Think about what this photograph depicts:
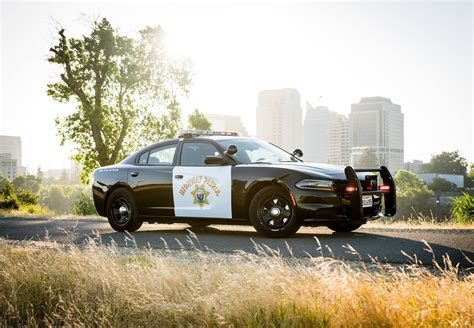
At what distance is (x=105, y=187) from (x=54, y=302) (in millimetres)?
5111

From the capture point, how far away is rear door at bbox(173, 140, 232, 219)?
1001 centimetres

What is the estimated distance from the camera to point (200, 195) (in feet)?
33.8

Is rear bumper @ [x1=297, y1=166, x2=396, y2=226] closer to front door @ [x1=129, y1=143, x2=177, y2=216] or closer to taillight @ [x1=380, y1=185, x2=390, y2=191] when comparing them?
taillight @ [x1=380, y1=185, x2=390, y2=191]

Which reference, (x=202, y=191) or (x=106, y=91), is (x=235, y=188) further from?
(x=106, y=91)

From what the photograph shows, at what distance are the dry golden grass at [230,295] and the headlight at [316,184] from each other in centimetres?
204

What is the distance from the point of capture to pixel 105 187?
1171cm

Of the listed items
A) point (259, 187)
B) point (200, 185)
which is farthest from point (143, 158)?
point (259, 187)

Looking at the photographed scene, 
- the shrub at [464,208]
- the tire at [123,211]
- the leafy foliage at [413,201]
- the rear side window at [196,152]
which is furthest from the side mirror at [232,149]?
the leafy foliage at [413,201]

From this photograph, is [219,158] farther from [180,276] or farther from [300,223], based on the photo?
[180,276]

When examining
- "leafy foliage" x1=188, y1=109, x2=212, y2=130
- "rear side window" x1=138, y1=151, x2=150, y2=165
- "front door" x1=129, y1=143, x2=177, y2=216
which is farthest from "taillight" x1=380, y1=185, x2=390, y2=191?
"leafy foliage" x1=188, y1=109, x2=212, y2=130

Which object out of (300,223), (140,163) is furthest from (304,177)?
(140,163)

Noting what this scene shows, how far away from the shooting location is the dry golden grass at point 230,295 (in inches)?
189

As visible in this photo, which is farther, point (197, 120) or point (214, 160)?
point (197, 120)

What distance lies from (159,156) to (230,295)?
246 inches
